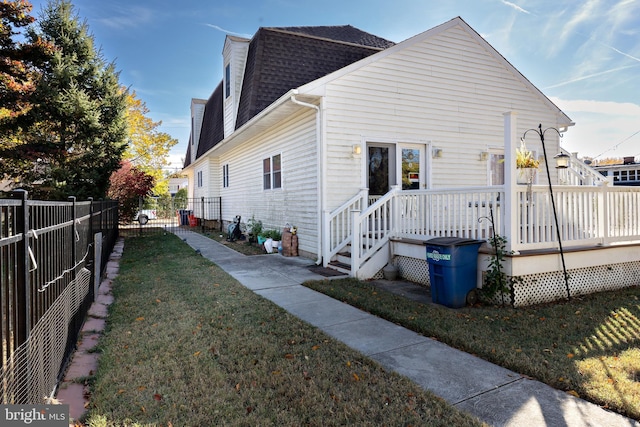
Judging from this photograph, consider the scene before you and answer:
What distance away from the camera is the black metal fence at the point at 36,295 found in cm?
183

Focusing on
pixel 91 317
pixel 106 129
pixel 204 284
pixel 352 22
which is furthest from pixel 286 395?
pixel 352 22

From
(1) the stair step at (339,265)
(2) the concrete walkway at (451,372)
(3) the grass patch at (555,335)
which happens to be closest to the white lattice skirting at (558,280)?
(3) the grass patch at (555,335)

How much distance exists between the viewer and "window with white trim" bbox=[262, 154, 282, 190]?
405 inches

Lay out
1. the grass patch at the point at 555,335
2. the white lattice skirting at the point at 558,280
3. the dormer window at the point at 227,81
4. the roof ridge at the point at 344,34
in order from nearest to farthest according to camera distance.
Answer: the grass patch at the point at 555,335 → the white lattice skirting at the point at 558,280 → the roof ridge at the point at 344,34 → the dormer window at the point at 227,81

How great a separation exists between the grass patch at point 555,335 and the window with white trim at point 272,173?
522cm

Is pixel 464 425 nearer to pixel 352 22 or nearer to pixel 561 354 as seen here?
pixel 561 354

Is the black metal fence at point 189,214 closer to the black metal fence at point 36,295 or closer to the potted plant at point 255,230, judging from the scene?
the potted plant at point 255,230

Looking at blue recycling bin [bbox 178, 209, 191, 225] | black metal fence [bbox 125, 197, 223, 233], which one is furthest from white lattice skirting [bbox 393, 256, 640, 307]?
blue recycling bin [bbox 178, 209, 191, 225]

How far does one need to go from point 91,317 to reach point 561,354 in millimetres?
5034

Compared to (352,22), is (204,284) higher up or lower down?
lower down

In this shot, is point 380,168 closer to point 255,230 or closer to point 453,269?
point 453,269

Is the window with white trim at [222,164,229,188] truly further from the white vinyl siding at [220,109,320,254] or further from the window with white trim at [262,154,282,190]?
the window with white trim at [262,154,282,190]

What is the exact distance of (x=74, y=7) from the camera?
A: 12.5 m

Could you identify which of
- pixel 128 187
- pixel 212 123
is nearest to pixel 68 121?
pixel 128 187
